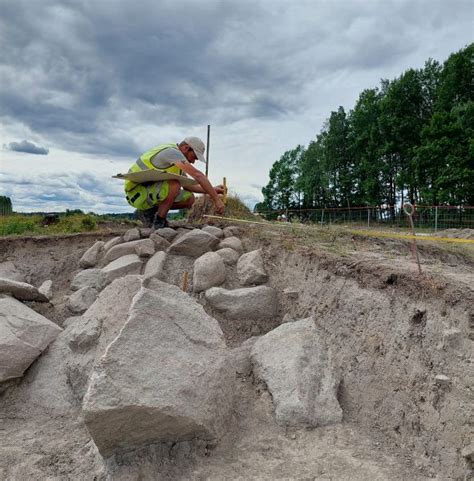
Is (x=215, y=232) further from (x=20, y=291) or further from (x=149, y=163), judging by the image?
(x=20, y=291)

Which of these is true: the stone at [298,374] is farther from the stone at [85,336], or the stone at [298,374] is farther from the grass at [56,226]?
the grass at [56,226]

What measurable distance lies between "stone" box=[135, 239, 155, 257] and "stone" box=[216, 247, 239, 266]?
83 cm

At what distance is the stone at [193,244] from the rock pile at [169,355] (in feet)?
1.28

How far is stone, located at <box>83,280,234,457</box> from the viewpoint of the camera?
2.18 meters

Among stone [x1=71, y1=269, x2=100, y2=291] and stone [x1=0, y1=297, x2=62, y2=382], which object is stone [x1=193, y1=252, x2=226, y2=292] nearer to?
stone [x1=71, y1=269, x2=100, y2=291]

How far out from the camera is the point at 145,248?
5059mm

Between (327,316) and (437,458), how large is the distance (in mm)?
1394

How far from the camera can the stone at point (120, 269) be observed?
15.4ft

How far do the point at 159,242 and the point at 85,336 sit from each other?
82.8 inches

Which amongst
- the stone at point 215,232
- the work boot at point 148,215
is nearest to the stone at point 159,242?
the stone at point 215,232

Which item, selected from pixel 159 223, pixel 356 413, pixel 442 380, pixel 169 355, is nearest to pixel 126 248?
pixel 159 223

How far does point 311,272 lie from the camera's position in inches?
159

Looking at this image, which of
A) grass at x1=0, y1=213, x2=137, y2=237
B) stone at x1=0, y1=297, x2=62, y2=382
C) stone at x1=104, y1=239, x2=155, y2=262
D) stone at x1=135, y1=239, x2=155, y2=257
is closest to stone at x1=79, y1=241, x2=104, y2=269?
stone at x1=104, y1=239, x2=155, y2=262

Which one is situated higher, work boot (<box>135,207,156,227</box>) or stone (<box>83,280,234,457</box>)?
work boot (<box>135,207,156,227</box>)
